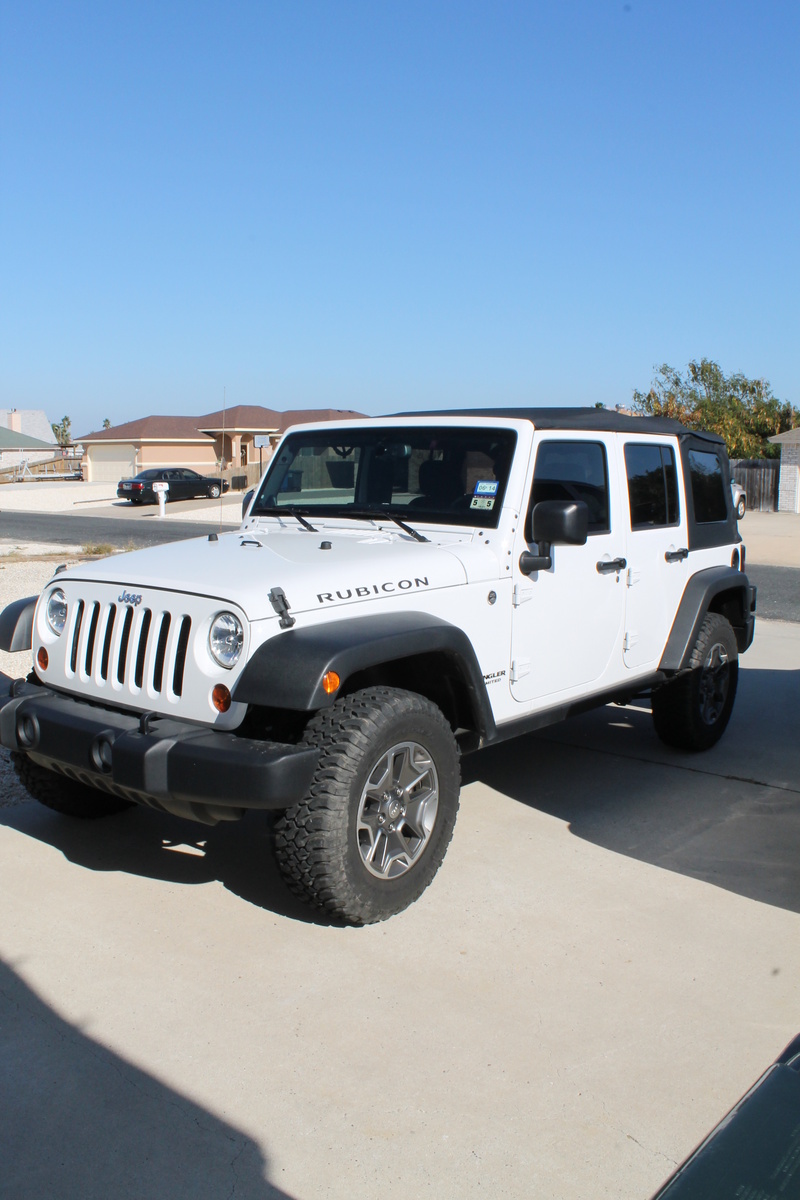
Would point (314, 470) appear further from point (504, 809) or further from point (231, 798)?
point (231, 798)

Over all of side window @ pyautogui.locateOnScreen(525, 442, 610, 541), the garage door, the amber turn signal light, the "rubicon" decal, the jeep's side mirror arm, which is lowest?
the amber turn signal light

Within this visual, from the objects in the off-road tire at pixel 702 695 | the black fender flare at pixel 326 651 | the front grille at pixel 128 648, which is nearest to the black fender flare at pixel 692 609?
the off-road tire at pixel 702 695

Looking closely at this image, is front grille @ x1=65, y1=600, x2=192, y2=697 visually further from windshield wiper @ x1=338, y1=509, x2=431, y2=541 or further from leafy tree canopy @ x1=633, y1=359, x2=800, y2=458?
leafy tree canopy @ x1=633, y1=359, x2=800, y2=458

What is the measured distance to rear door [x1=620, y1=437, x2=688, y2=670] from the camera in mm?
5305

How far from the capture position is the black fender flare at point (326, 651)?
3.35 meters

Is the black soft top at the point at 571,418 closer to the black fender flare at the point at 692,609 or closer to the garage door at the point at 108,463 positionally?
the black fender flare at the point at 692,609

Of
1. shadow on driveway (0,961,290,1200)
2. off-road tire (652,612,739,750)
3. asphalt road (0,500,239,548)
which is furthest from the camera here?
asphalt road (0,500,239,548)

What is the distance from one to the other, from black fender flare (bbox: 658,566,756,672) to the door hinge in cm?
136

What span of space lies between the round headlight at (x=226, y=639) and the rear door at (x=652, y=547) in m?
2.38

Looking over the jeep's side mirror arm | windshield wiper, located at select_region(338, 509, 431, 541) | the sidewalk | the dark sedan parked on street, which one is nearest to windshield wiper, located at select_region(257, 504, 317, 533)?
windshield wiper, located at select_region(338, 509, 431, 541)

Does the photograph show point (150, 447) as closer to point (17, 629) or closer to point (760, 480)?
point (760, 480)

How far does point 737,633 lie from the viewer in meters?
6.51

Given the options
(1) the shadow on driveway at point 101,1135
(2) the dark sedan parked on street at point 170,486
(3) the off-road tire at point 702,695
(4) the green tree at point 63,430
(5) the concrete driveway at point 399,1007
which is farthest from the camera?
(4) the green tree at point 63,430

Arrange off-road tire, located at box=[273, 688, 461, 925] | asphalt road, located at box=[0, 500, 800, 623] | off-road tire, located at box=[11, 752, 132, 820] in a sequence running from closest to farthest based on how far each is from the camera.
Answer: off-road tire, located at box=[273, 688, 461, 925] < off-road tire, located at box=[11, 752, 132, 820] < asphalt road, located at box=[0, 500, 800, 623]
